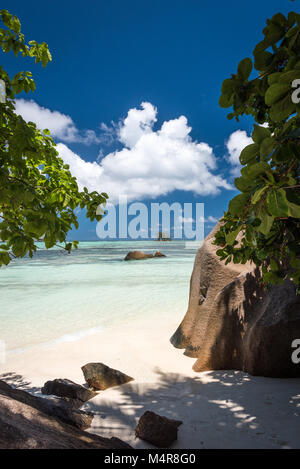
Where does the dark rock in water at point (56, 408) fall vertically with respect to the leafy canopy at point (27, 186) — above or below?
below

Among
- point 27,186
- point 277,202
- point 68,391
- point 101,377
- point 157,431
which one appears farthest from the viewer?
point 101,377

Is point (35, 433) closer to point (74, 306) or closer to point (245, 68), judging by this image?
point (245, 68)

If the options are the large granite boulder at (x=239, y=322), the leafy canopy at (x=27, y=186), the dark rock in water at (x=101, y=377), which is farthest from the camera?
the dark rock in water at (x=101, y=377)

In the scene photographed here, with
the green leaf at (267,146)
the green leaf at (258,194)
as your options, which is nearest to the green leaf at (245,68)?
the green leaf at (267,146)

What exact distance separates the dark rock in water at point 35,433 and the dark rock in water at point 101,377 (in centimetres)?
197

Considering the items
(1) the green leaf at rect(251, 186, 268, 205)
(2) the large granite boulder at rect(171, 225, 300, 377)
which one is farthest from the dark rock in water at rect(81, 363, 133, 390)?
(1) the green leaf at rect(251, 186, 268, 205)

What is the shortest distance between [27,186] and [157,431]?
2.70 meters

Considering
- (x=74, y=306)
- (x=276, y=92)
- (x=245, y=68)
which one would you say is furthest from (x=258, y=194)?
(x=74, y=306)

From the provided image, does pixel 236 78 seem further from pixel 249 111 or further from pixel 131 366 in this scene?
pixel 131 366

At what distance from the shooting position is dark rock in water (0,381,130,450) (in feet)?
5.46

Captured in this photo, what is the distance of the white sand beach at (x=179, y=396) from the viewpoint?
274cm

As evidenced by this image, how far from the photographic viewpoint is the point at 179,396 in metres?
3.84

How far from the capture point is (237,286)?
4793 mm

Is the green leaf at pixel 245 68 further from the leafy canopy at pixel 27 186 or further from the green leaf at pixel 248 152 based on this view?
the leafy canopy at pixel 27 186
